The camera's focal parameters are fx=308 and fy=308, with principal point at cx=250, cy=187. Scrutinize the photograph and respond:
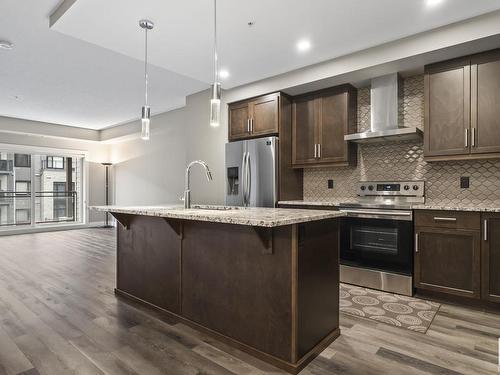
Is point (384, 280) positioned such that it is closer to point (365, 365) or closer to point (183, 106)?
point (365, 365)

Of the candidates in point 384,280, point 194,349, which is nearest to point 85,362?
point 194,349

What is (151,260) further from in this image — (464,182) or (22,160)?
(22,160)

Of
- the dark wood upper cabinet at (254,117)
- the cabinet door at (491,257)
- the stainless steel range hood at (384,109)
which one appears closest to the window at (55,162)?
the dark wood upper cabinet at (254,117)

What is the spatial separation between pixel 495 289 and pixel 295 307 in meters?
2.02

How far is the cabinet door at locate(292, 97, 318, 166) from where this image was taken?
404cm

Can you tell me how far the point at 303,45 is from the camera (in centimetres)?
320

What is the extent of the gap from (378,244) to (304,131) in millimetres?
1729

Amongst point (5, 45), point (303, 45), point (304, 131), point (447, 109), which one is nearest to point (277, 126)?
point (304, 131)

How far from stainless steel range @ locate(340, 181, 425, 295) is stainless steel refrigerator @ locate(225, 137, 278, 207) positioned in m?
1.02

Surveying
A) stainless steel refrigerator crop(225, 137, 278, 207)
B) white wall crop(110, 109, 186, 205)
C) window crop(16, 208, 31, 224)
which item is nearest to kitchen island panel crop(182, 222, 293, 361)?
stainless steel refrigerator crop(225, 137, 278, 207)

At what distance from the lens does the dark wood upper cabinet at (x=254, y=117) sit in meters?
4.09

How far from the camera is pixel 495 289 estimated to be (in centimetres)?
262

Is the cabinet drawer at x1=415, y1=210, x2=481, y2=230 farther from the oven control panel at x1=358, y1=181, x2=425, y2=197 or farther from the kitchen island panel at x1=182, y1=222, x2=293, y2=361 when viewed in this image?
the kitchen island panel at x1=182, y1=222, x2=293, y2=361

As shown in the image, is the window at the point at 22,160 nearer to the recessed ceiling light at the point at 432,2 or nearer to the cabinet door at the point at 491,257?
the recessed ceiling light at the point at 432,2
